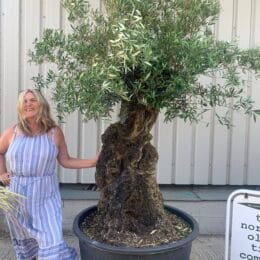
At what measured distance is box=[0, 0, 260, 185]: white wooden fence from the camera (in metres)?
5.11

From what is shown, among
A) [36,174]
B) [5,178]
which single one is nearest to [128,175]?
[36,174]

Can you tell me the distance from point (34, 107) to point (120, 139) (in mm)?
702

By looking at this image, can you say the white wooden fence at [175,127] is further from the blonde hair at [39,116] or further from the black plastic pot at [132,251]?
the black plastic pot at [132,251]

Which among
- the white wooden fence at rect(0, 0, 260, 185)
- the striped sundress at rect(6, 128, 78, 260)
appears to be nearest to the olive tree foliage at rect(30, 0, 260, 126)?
the striped sundress at rect(6, 128, 78, 260)

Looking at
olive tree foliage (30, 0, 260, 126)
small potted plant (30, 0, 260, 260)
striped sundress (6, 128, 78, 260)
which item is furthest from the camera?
striped sundress (6, 128, 78, 260)

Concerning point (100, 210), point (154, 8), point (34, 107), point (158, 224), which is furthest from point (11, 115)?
point (154, 8)

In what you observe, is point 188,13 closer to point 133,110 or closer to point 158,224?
point 133,110

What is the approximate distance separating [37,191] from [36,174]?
129 mm

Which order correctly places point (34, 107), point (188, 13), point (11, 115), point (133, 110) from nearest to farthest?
point (188, 13)
point (133, 110)
point (34, 107)
point (11, 115)

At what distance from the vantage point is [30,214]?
3.98 meters

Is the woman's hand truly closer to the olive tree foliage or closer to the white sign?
the olive tree foliage

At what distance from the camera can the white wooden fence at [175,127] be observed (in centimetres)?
511

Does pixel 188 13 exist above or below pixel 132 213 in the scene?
above

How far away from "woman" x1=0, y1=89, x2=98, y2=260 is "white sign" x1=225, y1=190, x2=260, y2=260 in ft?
3.66
